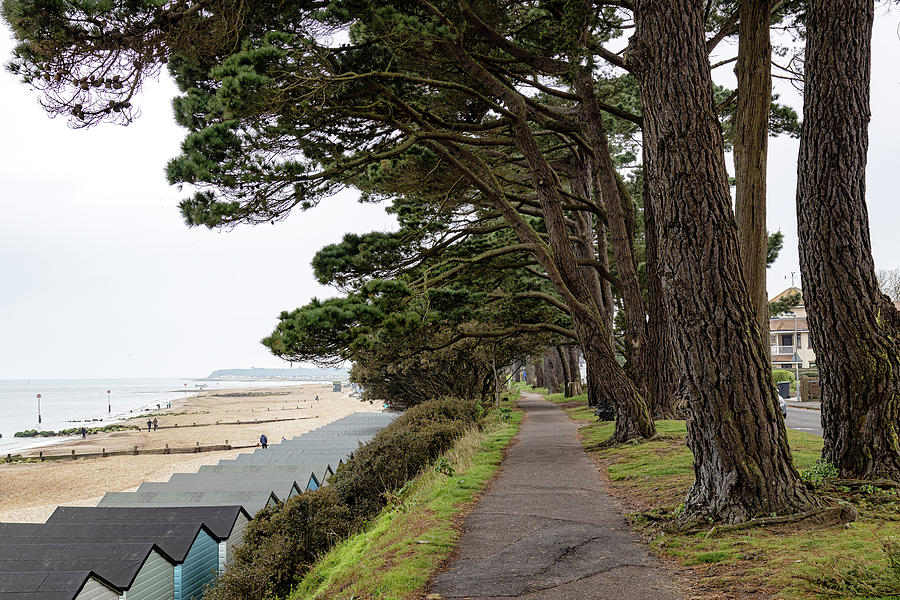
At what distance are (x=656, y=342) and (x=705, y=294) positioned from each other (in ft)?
28.7

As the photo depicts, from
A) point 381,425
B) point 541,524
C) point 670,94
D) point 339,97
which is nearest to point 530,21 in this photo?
point 339,97

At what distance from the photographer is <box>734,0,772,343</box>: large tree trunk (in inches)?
318

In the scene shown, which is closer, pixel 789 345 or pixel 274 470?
pixel 274 470

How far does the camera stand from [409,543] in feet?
20.1

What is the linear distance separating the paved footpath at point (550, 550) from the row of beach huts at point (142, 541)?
5297 millimetres

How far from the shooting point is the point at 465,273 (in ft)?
47.1

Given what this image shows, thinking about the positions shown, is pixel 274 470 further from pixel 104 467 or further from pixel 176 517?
pixel 104 467

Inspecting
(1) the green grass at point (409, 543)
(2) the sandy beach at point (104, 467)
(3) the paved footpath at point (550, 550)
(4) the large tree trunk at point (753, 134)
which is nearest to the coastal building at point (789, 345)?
(2) the sandy beach at point (104, 467)

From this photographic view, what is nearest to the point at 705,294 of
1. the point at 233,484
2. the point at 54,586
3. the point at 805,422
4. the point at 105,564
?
the point at 54,586

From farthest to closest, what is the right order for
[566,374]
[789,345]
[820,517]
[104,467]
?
[789,345]
[566,374]
[104,467]
[820,517]

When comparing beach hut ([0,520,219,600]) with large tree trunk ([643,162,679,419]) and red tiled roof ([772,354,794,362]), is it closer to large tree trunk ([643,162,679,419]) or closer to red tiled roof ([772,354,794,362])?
large tree trunk ([643,162,679,419])

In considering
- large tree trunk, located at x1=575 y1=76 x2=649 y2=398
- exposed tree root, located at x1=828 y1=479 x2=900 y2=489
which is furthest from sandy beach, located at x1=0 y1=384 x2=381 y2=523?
exposed tree root, located at x1=828 y1=479 x2=900 y2=489

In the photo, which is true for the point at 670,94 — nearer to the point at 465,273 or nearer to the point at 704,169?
the point at 704,169

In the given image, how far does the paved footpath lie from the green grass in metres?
0.22
